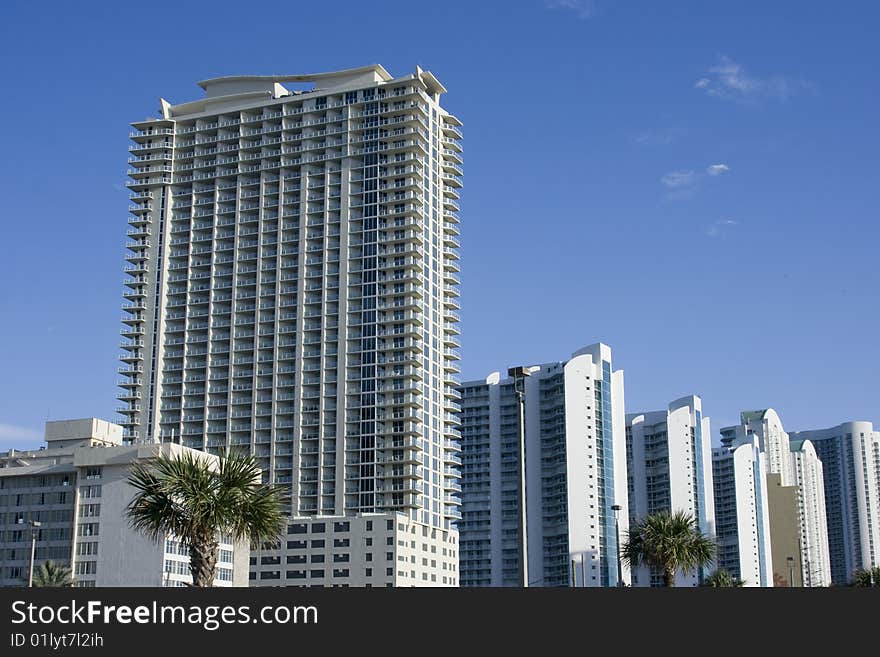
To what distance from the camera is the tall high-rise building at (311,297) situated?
536 feet

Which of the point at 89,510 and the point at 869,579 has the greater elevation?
the point at 89,510

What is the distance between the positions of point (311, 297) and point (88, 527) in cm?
5281

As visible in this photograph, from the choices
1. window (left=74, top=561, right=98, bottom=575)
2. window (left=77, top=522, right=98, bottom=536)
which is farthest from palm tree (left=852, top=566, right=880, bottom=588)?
window (left=77, top=522, right=98, bottom=536)

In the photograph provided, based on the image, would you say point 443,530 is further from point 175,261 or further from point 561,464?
point 175,261

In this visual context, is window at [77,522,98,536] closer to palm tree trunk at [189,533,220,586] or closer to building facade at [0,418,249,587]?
building facade at [0,418,249,587]

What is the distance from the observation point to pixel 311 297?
17212cm

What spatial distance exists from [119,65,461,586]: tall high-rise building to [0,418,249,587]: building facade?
85.0 feet

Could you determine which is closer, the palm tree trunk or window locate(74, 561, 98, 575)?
the palm tree trunk

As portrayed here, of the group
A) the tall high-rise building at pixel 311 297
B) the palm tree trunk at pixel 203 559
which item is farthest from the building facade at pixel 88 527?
the palm tree trunk at pixel 203 559

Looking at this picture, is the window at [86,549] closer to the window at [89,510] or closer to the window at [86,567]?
the window at [86,567]

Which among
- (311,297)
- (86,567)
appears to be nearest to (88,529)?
(86,567)

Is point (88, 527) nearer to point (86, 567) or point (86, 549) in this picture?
point (86, 549)

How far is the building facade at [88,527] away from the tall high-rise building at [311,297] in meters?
25.9

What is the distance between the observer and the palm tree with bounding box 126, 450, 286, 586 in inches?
1959
